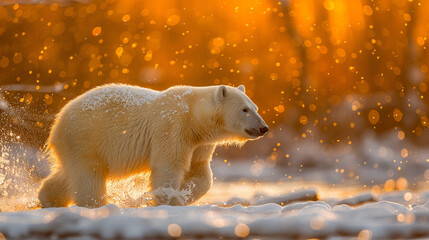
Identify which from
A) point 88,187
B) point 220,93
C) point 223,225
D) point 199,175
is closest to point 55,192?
point 88,187

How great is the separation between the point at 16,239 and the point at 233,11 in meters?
19.7

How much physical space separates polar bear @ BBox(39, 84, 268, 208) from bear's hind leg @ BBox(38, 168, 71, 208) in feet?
0.45

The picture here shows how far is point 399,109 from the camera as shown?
69.4 feet

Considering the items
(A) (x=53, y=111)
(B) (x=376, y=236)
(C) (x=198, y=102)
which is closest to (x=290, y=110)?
(A) (x=53, y=111)

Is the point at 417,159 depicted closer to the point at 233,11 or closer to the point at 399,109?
the point at 399,109

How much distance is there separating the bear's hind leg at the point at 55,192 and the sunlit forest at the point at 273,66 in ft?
18.3

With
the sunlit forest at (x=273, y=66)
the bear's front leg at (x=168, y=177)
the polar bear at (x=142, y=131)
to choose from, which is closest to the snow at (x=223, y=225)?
the bear's front leg at (x=168, y=177)

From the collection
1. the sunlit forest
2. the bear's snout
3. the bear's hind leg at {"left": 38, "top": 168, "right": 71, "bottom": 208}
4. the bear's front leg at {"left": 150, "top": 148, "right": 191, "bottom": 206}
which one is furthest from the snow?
the sunlit forest

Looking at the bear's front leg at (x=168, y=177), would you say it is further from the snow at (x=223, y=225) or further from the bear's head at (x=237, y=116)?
the snow at (x=223, y=225)

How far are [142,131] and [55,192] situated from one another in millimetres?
1164

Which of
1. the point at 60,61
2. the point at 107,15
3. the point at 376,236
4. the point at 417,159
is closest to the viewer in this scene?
the point at 376,236

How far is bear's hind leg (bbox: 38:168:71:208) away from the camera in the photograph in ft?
18.0

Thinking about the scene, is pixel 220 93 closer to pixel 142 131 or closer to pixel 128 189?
pixel 142 131

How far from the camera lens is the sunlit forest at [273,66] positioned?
1656 cm
